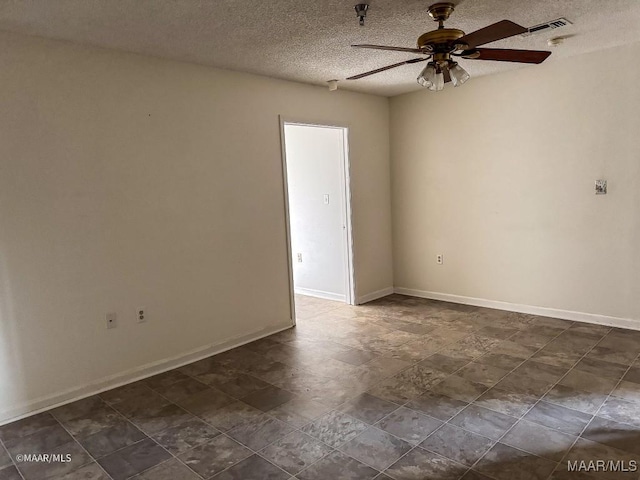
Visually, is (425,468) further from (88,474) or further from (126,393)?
(126,393)

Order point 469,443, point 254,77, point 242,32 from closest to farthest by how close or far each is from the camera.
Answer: point 469,443 < point 242,32 < point 254,77

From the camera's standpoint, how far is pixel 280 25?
9.04 feet

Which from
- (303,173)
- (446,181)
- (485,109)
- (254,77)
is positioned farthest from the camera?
(303,173)

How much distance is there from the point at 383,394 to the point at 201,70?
282 centimetres

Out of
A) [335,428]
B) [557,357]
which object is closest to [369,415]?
[335,428]

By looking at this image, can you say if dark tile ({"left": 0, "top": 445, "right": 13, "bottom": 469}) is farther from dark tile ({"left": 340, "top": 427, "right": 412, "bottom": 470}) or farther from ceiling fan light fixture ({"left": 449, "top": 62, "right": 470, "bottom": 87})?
ceiling fan light fixture ({"left": 449, "top": 62, "right": 470, "bottom": 87})

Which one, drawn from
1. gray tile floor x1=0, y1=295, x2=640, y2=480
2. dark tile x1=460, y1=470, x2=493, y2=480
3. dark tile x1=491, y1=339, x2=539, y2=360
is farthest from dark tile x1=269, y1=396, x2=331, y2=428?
dark tile x1=491, y1=339, x2=539, y2=360

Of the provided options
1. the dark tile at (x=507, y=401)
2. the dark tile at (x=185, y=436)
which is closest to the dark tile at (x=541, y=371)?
the dark tile at (x=507, y=401)

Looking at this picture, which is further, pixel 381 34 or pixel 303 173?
pixel 303 173

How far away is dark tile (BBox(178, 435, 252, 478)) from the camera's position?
2197 millimetres

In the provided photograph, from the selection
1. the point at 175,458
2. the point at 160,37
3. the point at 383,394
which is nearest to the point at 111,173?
the point at 160,37

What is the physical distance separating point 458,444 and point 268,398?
122 cm

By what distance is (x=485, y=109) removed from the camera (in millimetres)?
4535

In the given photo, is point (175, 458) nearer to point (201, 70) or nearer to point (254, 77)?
point (201, 70)
